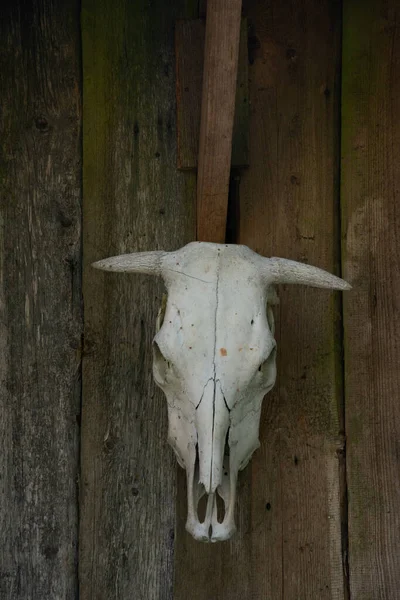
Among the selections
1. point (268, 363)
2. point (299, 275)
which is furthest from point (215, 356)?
point (299, 275)

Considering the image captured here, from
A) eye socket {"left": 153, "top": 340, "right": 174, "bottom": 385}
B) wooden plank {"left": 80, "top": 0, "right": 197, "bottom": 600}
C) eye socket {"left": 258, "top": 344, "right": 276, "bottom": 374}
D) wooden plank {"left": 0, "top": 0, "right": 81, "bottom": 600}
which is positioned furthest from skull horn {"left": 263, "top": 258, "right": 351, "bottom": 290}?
wooden plank {"left": 0, "top": 0, "right": 81, "bottom": 600}

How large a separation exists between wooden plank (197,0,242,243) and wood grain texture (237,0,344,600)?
16cm

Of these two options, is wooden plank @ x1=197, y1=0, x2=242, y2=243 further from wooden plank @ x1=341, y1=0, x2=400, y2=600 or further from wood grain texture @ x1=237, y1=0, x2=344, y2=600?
wooden plank @ x1=341, y1=0, x2=400, y2=600

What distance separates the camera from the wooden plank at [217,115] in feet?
5.95

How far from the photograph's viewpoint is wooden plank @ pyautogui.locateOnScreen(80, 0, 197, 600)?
2.05 m

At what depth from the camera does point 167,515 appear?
2.06 meters

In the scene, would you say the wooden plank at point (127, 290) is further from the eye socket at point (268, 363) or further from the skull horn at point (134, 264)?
the eye socket at point (268, 363)

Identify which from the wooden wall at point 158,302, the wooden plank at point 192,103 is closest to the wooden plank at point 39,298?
the wooden wall at point 158,302

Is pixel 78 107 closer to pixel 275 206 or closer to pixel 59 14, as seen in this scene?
pixel 59 14

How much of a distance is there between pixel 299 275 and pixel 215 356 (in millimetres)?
289

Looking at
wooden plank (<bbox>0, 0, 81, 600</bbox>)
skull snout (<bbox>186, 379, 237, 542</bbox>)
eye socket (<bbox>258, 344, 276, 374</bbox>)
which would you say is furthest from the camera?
wooden plank (<bbox>0, 0, 81, 600</bbox>)

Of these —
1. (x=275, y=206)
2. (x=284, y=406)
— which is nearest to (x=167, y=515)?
(x=284, y=406)

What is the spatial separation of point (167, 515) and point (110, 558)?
0.60 feet

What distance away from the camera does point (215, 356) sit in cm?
166
